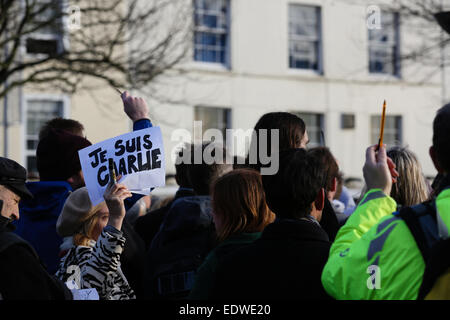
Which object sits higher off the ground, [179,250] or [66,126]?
[66,126]

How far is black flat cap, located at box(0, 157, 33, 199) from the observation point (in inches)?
115

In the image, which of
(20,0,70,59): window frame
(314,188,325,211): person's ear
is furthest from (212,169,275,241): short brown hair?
(20,0,70,59): window frame

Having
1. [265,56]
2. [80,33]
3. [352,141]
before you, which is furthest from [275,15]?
[80,33]

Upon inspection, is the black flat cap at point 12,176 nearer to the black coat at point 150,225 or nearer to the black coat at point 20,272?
the black coat at point 20,272

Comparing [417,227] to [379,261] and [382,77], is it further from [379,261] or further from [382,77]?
[382,77]

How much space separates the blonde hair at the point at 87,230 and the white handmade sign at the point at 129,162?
0.64ft

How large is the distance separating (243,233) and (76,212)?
2.97 feet

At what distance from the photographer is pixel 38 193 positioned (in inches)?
156

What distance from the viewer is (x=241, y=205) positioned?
3072mm

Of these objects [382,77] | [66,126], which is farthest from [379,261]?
[382,77]

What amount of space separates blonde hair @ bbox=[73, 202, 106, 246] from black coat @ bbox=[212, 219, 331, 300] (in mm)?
1023

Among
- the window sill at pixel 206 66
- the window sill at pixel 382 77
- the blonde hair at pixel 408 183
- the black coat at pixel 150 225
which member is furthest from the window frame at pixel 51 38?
the blonde hair at pixel 408 183

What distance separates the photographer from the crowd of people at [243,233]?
7.00ft

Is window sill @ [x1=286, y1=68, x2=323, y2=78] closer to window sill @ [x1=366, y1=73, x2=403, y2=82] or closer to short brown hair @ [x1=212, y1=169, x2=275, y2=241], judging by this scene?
window sill @ [x1=366, y1=73, x2=403, y2=82]
